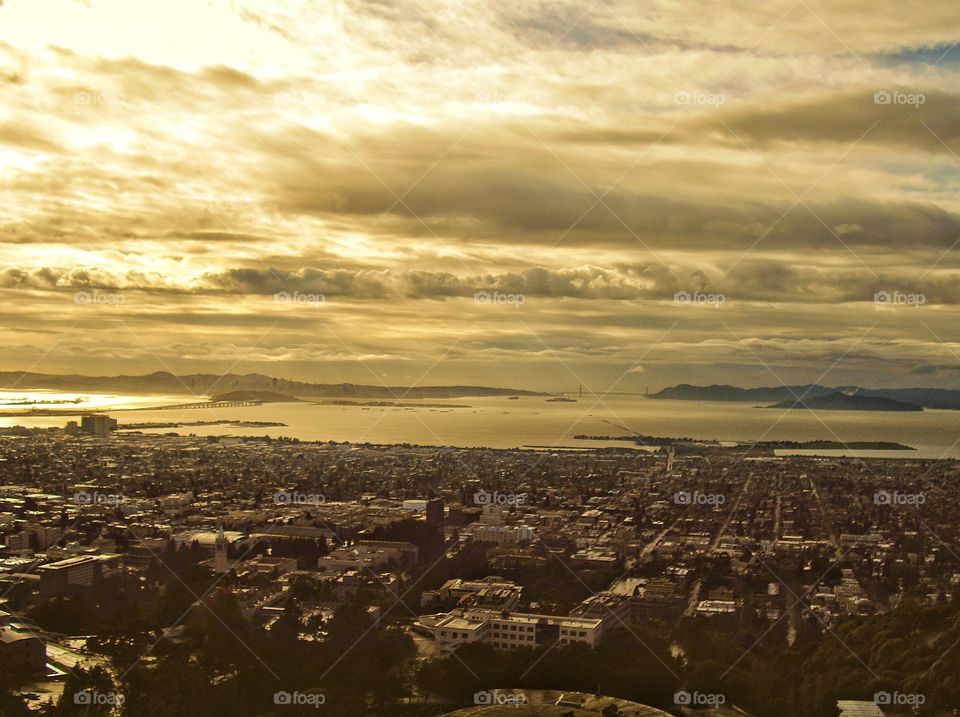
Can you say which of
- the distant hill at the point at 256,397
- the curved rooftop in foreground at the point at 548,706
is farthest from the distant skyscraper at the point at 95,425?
the curved rooftop in foreground at the point at 548,706

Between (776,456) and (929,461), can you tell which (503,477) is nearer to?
(776,456)

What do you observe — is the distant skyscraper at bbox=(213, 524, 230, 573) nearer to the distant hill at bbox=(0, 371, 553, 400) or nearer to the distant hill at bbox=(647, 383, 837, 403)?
the distant hill at bbox=(0, 371, 553, 400)

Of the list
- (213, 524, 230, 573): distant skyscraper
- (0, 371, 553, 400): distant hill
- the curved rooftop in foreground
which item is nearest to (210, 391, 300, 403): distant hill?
(0, 371, 553, 400): distant hill

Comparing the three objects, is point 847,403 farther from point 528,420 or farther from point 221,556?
point 221,556

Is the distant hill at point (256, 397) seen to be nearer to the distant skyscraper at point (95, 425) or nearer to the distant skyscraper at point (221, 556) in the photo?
the distant skyscraper at point (95, 425)

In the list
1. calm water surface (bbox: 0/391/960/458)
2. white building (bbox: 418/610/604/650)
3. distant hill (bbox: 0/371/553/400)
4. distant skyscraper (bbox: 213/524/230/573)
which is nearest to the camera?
white building (bbox: 418/610/604/650)

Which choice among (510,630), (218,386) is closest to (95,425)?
(218,386)

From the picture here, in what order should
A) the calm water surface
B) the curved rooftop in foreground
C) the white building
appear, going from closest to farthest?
the curved rooftop in foreground
the white building
the calm water surface
